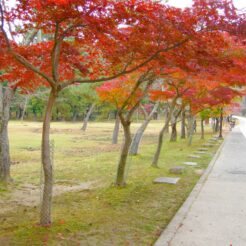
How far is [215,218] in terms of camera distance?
595cm

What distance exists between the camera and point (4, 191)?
782 centimetres

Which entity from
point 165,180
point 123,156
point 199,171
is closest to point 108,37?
point 123,156

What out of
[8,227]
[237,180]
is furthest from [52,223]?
[237,180]

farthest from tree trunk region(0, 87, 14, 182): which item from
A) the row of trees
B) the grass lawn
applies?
the row of trees

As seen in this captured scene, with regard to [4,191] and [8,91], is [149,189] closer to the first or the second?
[4,191]

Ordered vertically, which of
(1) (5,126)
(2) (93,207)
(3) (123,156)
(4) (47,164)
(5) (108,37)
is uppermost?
(5) (108,37)

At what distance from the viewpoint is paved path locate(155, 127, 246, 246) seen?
484 cm

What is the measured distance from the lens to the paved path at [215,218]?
4.84 meters

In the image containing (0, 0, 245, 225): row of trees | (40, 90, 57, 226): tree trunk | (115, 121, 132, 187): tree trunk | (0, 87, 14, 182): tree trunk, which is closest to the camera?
(0, 0, 245, 225): row of trees

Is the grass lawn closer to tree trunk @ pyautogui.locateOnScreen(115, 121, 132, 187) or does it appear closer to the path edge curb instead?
the path edge curb

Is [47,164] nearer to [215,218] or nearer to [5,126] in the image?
[215,218]

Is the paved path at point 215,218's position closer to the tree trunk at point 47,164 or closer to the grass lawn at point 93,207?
the grass lawn at point 93,207

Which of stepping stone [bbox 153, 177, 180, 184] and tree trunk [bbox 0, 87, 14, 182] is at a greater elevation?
tree trunk [bbox 0, 87, 14, 182]

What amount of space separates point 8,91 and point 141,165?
18.2 ft
